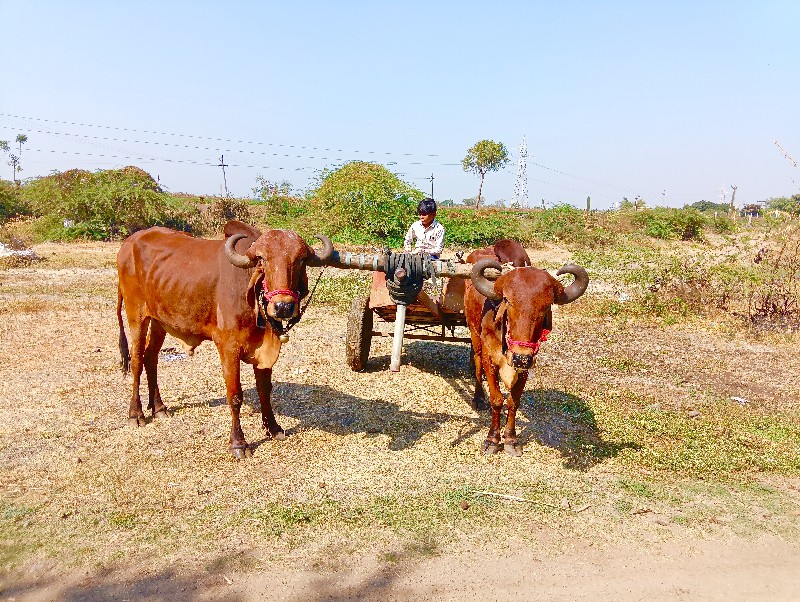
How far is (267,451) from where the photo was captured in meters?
5.77

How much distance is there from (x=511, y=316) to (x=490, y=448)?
162cm

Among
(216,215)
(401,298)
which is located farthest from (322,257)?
(216,215)

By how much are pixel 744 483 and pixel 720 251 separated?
28.8ft

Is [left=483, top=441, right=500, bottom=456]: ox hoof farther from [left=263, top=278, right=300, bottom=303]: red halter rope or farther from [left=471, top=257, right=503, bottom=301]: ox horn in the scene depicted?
[left=263, top=278, right=300, bottom=303]: red halter rope

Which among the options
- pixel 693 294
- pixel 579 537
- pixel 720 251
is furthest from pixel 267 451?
pixel 720 251

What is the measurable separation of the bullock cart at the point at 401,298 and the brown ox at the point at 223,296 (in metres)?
0.56

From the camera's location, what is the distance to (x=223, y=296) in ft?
18.4

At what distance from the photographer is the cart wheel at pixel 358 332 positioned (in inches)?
310

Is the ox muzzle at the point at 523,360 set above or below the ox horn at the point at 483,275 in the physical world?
below

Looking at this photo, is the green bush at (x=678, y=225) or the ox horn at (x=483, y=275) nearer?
the ox horn at (x=483, y=275)

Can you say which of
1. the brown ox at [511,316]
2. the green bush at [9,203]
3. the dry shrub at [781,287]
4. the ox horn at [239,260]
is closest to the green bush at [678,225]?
the dry shrub at [781,287]

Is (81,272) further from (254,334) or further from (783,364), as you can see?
(783,364)

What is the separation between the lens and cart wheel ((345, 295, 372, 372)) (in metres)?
7.87

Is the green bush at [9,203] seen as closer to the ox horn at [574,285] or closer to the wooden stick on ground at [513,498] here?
the wooden stick on ground at [513,498]
